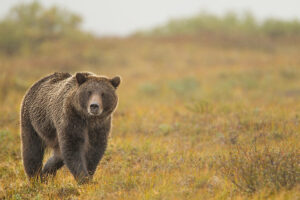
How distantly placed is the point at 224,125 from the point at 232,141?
101 cm

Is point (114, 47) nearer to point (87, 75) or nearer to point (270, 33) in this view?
point (270, 33)

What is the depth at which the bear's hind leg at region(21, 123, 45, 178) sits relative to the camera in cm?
534

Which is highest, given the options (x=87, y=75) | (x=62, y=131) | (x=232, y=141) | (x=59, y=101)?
(x=87, y=75)

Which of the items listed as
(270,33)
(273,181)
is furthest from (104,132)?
(270,33)

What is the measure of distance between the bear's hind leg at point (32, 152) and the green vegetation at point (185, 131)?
0.25 m

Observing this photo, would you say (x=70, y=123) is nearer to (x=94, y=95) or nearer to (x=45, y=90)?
(x=94, y=95)

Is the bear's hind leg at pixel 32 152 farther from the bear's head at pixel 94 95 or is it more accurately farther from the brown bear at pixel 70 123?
the bear's head at pixel 94 95

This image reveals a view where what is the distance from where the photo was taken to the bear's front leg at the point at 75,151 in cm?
451

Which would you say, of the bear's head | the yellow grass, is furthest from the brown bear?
the yellow grass

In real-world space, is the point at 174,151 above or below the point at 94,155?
below

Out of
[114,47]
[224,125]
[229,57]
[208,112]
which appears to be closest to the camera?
[224,125]

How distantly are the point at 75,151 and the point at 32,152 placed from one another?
1.13 m

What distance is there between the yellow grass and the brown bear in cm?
30

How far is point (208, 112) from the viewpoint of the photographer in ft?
28.9
